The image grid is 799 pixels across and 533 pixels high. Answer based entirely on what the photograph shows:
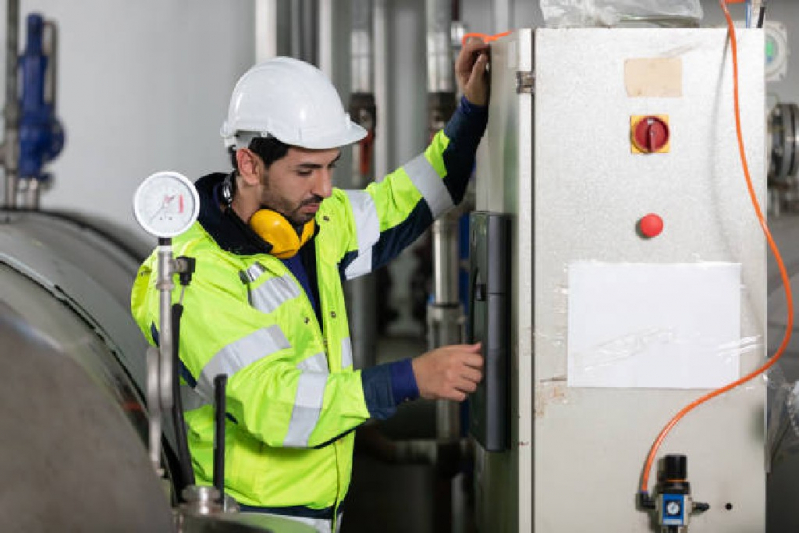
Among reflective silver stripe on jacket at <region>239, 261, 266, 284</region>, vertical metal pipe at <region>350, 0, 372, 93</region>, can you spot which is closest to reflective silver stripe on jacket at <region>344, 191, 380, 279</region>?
reflective silver stripe on jacket at <region>239, 261, 266, 284</region>

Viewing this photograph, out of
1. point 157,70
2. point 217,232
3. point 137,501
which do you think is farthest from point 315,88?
point 157,70

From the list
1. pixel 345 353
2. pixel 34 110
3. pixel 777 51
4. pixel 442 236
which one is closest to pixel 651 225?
pixel 345 353

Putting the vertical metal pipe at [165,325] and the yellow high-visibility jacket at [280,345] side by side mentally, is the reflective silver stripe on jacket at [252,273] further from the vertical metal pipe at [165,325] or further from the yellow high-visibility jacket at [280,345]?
the vertical metal pipe at [165,325]

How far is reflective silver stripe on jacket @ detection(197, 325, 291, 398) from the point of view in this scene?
159 centimetres

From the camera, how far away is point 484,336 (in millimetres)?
1715

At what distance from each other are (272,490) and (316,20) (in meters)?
1.76

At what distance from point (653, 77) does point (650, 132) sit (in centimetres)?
8

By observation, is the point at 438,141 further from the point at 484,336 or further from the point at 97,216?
the point at 97,216

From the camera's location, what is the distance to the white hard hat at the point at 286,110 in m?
1.70

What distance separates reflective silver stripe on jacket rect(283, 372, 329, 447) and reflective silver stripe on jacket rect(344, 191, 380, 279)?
0.44 meters

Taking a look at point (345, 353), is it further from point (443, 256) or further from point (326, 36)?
point (326, 36)

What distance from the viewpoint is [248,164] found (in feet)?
5.65

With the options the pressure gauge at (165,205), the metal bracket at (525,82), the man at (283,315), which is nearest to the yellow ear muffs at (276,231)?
the man at (283,315)

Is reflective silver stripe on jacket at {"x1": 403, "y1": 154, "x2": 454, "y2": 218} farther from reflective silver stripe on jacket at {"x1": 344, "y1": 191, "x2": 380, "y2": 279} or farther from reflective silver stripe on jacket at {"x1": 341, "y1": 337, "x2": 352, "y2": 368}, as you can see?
reflective silver stripe on jacket at {"x1": 341, "y1": 337, "x2": 352, "y2": 368}
